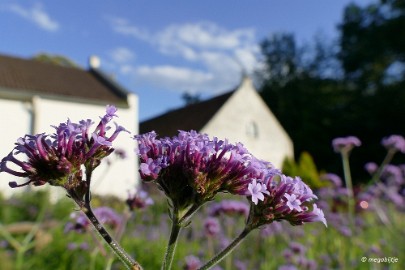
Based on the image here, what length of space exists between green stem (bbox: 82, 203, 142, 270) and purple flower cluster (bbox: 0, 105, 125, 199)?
0.08 metres

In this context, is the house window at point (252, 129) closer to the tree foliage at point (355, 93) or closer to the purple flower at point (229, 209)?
the tree foliage at point (355, 93)

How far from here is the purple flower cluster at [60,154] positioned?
1.14 meters

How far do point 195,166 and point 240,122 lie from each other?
2501 centimetres

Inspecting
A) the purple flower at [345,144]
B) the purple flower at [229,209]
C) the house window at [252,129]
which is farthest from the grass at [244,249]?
the house window at [252,129]

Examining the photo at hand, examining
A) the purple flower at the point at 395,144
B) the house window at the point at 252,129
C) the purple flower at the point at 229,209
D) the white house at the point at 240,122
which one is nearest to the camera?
the purple flower at the point at 229,209

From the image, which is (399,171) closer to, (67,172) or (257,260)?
(257,260)

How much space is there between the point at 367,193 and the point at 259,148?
21982mm

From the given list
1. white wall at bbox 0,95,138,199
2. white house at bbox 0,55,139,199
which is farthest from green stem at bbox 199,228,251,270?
white wall at bbox 0,95,138,199

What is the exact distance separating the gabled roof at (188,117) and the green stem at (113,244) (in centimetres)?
2282

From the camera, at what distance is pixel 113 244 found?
1.08 metres

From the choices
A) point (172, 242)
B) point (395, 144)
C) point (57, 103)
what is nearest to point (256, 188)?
point (172, 242)

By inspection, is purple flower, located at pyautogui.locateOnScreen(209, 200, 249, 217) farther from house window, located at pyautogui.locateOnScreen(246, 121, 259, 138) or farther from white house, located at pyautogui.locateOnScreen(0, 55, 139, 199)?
house window, located at pyautogui.locateOnScreen(246, 121, 259, 138)

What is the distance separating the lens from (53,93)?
2055 cm

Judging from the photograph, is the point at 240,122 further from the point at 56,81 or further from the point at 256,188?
the point at 256,188
